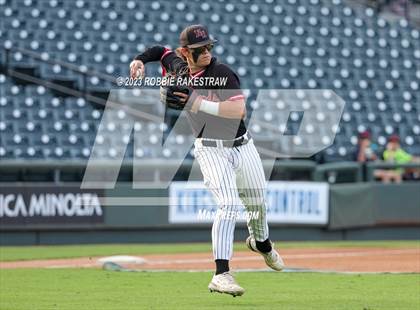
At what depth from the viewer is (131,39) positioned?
20672mm

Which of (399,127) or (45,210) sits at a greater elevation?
(399,127)

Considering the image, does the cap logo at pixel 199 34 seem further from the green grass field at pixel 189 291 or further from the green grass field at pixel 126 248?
the green grass field at pixel 126 248

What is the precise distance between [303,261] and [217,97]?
5.39m

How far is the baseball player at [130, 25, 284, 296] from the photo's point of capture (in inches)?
297

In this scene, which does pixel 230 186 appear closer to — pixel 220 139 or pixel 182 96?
pixel 220 139

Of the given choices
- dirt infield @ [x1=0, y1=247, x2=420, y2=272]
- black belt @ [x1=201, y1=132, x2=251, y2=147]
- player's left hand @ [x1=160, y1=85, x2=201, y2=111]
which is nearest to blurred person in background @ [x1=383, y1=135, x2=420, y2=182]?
dirt infield @ [x1=0, y1=247, x2=420, y2=272]

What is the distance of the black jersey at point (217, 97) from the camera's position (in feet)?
25.2

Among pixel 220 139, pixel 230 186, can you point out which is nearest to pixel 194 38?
pixel 220 139

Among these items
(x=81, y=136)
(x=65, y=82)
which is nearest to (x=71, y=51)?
(x=65, y=82)

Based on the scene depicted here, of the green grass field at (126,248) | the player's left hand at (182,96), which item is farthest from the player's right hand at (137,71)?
the green grass field at (126,248)

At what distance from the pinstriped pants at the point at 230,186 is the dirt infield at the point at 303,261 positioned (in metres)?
3.35

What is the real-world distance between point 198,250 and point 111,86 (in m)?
5.37

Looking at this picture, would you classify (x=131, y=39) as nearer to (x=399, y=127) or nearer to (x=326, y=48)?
(x=326, y=48)

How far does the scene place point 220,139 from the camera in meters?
7.91
